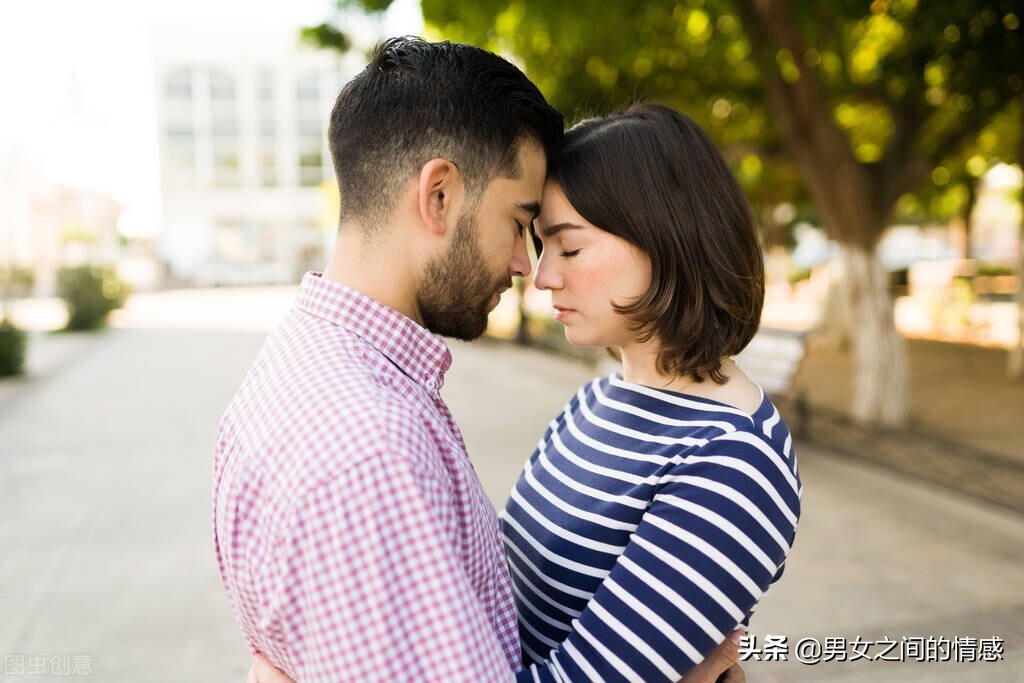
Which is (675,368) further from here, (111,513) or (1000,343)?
(1000,343)

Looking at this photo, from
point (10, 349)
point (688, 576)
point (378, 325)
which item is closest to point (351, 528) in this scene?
point (378, 325)

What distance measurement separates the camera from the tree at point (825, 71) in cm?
504

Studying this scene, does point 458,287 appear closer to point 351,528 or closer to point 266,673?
point 351,528

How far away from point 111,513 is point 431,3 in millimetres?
4251

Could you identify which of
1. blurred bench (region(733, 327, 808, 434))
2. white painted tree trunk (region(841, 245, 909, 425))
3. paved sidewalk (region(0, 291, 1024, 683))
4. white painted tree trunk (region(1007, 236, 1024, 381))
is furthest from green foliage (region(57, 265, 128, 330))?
white painted tree trunk (region(1007, 236, 1024, 381))

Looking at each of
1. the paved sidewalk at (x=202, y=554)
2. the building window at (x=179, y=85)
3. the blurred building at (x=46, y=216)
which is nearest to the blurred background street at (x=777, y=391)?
the paved sidewalk at (x=202, y=554)

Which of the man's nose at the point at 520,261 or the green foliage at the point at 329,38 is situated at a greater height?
the green foliage at the point at 329,38

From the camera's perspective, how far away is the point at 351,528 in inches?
37.1

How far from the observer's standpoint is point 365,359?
1168mm

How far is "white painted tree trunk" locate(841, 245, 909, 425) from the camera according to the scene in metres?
7.19

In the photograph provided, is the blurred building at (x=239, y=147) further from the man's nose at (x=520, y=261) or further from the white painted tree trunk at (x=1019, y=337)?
the man's nose at (x=520, y=261)

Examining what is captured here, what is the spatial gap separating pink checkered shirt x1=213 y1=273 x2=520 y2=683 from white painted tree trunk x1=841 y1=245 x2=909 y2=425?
6.86m

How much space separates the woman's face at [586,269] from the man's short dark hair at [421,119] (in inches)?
10.0

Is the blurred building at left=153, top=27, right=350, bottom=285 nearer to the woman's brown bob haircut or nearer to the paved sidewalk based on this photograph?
the paved sidewalk
